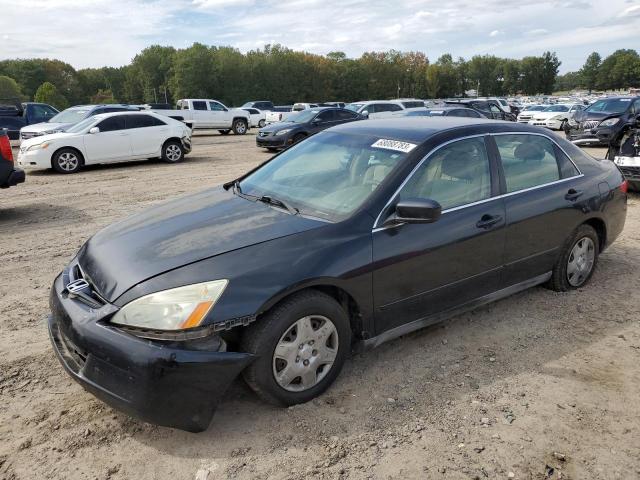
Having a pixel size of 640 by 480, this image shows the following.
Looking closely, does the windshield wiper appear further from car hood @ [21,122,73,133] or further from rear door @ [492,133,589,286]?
car hood @ [21,122,73,133]

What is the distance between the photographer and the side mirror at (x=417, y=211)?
10.4 ft

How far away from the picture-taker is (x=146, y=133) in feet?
45.8

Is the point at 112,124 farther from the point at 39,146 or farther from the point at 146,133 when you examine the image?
the point at 39,146

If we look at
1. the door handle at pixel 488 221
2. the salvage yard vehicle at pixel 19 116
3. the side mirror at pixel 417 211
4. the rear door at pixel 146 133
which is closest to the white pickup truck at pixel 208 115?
the salvage yard vehicle at pixel 19 116

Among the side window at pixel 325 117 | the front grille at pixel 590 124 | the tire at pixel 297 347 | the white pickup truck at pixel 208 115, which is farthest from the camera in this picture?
the white pickup truck at pixel 208 115

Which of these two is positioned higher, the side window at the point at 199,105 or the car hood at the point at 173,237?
the side window at the point at 199,105

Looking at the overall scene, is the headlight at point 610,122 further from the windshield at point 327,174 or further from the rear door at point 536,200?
the windshield at point 327,174

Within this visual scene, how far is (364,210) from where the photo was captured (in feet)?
10.8

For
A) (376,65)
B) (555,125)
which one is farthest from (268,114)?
(376,65)

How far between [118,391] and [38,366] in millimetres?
1294

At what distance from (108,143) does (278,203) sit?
11150mm

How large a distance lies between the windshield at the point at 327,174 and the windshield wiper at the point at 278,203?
0.04 m

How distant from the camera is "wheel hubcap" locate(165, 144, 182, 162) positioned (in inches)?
569

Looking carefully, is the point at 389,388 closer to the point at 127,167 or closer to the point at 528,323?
the point at 528,323
